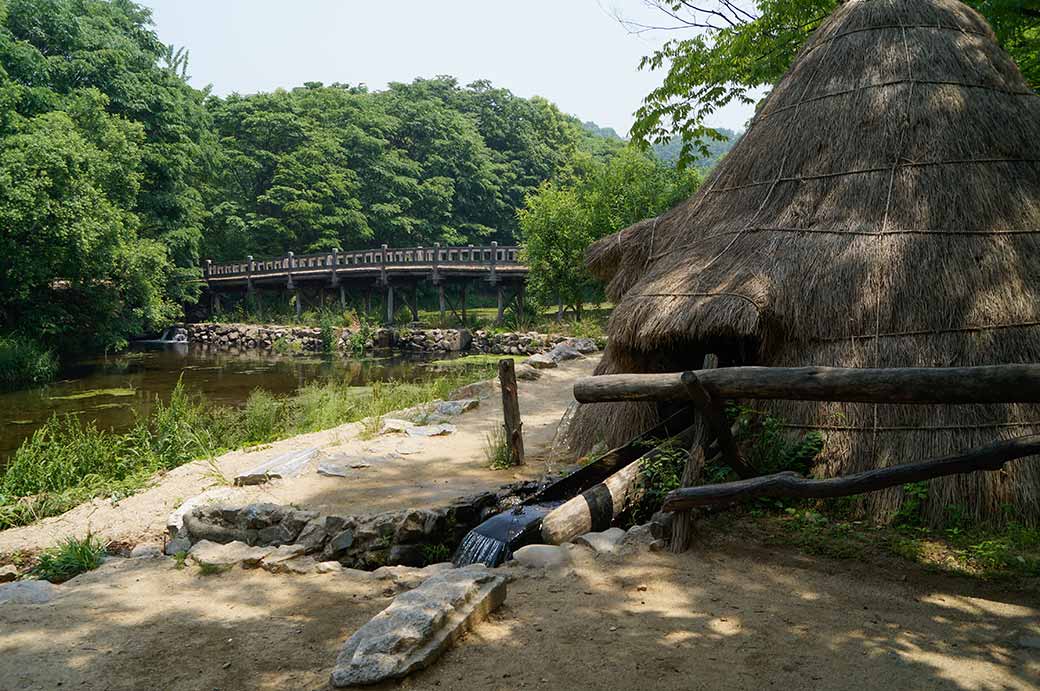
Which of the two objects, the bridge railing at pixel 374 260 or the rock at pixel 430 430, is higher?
the bridge railing at pixel 374 260

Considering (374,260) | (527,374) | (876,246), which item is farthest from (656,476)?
(374,260)

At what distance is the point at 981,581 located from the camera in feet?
16.7

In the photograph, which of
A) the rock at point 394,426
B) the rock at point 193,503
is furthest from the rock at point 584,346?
the rock at point 193,503

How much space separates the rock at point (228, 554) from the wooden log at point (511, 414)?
3.41m

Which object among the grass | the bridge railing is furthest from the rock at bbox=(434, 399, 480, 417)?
the bridge railing

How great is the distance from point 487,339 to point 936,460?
1035 inches

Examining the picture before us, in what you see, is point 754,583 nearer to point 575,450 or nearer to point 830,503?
point 830,503

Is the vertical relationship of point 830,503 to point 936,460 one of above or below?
below

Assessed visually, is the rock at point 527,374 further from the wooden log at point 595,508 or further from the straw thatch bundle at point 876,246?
the wooden log at point 595,508

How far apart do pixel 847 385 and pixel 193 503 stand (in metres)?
6.52

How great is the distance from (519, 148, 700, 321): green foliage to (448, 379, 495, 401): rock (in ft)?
37.2

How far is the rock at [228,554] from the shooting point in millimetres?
6289

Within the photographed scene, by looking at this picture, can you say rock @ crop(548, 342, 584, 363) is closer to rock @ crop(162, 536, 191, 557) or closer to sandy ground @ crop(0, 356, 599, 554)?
sandy ground @ crop(0, 356, 599, 554)

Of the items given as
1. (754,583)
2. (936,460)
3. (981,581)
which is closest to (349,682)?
(754,583)
